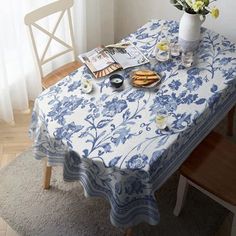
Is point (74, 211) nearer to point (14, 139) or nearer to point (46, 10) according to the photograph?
point (14, 139)

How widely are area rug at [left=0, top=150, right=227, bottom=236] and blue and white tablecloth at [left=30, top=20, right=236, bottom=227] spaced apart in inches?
18.6

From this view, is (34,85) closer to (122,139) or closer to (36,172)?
(36,172)

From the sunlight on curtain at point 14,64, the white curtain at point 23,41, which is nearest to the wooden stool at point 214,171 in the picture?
the white curtain at point 23,41

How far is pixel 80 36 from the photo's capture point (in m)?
2.90

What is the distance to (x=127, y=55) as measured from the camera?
2.12 meters

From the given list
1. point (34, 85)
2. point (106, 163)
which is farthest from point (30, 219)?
point (34, 85)

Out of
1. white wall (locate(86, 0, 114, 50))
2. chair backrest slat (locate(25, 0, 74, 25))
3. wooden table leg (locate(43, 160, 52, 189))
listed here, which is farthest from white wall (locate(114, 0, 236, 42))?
wooden table leg (locate(43, 160, 52, 189))

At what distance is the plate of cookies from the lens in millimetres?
1899

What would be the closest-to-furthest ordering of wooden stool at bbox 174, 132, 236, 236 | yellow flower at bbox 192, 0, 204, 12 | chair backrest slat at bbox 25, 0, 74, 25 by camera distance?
wooden stool at bbox 174, 132, 236, 236 < yellow flower at bbox 192, 0, 204, 12 < chair backrest slat at bbox 25, 0, 74, 25

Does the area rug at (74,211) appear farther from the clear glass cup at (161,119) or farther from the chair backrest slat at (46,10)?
the chair backrest slat at (46,10)

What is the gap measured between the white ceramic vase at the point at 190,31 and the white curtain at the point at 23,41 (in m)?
0.92

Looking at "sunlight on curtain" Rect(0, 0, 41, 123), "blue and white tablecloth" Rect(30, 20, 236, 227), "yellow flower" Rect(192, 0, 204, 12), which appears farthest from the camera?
"sunlight on curtain" Rect(0, 0, 41, 123)

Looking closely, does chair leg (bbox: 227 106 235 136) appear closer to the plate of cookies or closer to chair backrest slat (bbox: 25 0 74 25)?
the plate of cookies

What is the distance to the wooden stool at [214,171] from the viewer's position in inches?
70.1
